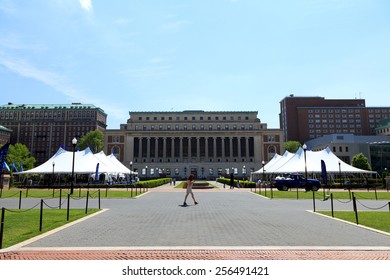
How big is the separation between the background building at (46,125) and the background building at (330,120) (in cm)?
9810

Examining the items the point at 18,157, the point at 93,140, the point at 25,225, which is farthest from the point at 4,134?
the point at 25,225

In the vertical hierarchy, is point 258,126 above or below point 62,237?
above

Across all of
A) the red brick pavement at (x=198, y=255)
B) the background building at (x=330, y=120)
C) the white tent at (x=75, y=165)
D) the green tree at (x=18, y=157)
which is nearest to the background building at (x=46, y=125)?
the green tree at (x=18, y=157)

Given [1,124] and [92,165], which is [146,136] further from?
[1,124]

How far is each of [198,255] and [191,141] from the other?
103 metres

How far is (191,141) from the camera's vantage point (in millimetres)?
110688

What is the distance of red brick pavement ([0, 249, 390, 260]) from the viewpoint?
7191mm

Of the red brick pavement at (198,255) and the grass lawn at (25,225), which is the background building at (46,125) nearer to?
the grass lawn at (25,225)

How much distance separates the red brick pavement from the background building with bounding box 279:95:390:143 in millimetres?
145747

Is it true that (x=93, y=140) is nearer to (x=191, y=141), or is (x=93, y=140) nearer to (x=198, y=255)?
(x=191, y=141)

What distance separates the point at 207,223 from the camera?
12.4 meters

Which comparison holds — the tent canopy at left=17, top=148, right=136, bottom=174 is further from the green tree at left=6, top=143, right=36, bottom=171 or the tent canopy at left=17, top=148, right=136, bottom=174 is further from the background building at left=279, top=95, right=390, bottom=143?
the background building at left=279, top=95, right=390, bottom=143
